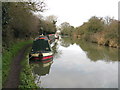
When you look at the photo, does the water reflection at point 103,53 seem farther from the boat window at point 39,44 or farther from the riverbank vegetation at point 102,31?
the boat window at point 39,44

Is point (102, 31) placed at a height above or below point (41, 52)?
above

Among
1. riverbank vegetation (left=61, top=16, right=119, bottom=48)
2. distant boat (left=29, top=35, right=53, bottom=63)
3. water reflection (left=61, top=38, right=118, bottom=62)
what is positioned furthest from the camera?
riverbank vegetation (left=61, top=16, right=119, bottom=48)

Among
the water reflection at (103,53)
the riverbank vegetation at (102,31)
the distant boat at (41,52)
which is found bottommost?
the water reflection at (103,53)

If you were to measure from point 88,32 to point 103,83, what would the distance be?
2566cm

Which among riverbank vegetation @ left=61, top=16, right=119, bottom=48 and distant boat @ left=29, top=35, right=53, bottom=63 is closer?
distant boat @ left=29, top=35, right=53, bottom=63

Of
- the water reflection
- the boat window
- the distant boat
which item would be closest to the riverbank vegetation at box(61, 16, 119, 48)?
the water reflection

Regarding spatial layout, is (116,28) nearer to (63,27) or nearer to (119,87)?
(119,87)

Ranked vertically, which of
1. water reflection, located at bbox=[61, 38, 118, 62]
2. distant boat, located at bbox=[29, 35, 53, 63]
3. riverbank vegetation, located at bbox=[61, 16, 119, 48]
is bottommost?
water reflection, located at bbox=[61, 38, 118, 62]

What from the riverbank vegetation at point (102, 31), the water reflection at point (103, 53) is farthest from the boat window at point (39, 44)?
the riverbank vegetation at point (102, 31)

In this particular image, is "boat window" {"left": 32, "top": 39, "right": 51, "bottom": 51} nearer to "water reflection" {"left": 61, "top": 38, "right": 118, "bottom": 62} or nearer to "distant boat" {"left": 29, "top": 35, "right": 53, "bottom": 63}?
"distant boat" {"left": 29, "top": 35, "right": 53, "bottom": 63}

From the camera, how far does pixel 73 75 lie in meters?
8.18

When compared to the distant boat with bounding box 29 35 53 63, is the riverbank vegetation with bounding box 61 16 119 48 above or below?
above

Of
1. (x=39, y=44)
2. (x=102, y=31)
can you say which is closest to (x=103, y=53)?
(x=39, y=44)

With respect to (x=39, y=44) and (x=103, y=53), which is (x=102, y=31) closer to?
(x=103, y=53)
